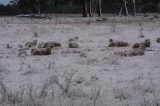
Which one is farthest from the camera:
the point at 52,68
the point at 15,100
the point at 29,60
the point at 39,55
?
the point at 39,55

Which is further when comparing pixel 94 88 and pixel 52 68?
pixel 52 68

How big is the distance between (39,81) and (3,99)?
2428 mm

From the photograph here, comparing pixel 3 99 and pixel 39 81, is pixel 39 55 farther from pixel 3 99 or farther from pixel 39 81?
pixel 3 99

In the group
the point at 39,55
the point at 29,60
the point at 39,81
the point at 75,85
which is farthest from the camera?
the point at 39,55

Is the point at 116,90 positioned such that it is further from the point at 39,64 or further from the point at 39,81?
the point at 39,64

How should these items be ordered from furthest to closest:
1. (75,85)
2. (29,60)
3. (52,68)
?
1. (29,60)
2. (52,68)
3. (75,85)

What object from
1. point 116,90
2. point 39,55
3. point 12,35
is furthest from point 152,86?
point 12,35

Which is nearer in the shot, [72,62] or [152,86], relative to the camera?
[152,86]

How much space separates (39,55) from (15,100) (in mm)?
7909

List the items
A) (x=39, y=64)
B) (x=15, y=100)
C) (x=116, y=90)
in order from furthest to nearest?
(x=39, y=64) < (x=116, y=90) < (x=15, y=100)

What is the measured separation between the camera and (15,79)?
10828 millimetres

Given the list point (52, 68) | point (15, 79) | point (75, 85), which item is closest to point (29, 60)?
point (52, 68)

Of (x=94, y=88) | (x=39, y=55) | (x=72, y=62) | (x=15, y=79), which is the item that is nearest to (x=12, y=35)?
(x=39, y=55)

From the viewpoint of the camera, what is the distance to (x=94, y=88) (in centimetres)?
944
